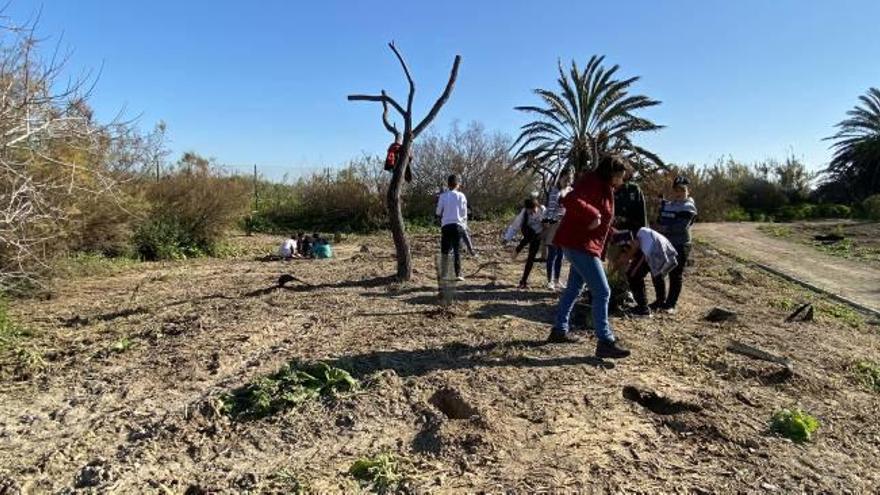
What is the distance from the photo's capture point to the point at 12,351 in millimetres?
5504

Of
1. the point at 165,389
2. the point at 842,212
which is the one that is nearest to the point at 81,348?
the point at 165,389

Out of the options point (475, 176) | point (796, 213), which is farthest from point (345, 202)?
point (796, 213)

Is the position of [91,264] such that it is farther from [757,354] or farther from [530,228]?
[757,354]

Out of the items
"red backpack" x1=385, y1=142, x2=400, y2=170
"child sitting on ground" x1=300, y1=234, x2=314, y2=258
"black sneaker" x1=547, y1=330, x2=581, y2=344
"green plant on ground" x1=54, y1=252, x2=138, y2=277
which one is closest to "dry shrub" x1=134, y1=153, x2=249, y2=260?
"green plant on ground" x1=54, y1=252, x2=138, y2=277

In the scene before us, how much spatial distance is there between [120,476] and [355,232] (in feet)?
55.4

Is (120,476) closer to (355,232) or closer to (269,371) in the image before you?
(269,371)

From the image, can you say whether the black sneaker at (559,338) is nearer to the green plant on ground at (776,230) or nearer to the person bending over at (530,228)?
the person bending over at (530,228)

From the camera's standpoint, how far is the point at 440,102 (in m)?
9.07

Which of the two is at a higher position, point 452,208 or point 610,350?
point 452,208

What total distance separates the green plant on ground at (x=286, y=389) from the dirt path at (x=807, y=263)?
286 inches

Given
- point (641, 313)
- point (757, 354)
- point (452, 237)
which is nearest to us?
point (757, 354)

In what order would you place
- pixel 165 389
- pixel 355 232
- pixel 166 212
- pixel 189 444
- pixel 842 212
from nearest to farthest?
pixel 189 444, pixel 165 389, pixel 166 212, pixel 355 232, pixel 842 212

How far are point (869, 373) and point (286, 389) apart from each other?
4534mm

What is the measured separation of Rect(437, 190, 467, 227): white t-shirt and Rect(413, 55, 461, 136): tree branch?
3.25 feet
